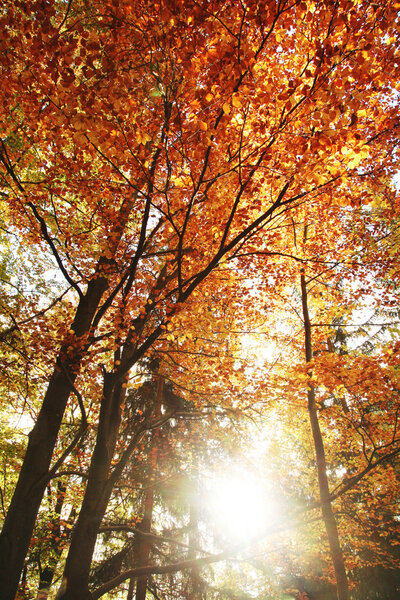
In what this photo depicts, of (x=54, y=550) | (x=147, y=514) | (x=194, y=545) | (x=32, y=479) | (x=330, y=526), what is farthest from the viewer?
(x=194, y=545)

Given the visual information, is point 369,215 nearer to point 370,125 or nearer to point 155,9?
point 370,125

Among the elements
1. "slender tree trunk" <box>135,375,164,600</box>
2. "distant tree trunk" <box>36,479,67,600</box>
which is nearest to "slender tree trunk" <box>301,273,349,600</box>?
"slender tree trunk" <box>135,375,164,600</box>

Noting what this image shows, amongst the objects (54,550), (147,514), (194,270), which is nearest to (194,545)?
(147,514)

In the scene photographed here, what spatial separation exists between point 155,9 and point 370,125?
342 centimetres

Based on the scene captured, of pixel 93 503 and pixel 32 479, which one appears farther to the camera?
pixel 93 503

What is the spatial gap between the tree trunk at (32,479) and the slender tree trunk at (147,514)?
413cm

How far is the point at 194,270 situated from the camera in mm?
6156

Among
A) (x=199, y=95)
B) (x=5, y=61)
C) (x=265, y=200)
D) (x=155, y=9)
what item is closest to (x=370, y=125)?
(x=265, y=200)

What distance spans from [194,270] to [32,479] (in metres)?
4.23

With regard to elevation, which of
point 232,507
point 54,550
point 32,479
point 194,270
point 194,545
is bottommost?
point 54,550

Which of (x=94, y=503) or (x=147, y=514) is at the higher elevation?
(x=147, y=514)

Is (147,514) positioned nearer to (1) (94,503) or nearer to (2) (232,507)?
(2) (232,507)

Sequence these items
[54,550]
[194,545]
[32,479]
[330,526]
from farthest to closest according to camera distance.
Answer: [194,545]
[54,550]
[330,526]
[32,479]

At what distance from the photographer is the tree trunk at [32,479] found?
12.0ft
